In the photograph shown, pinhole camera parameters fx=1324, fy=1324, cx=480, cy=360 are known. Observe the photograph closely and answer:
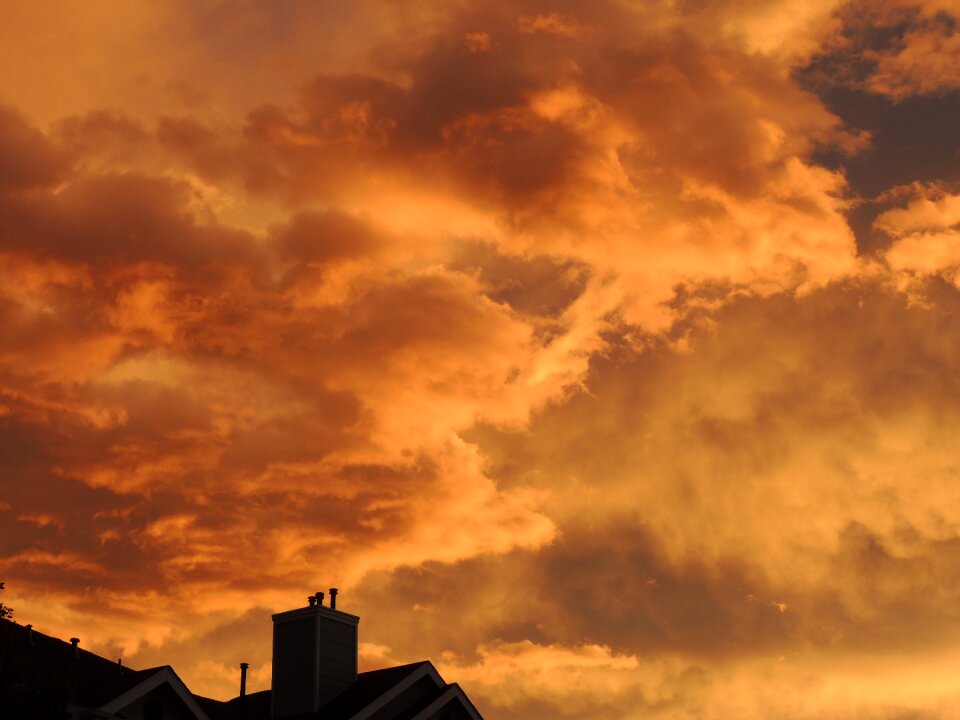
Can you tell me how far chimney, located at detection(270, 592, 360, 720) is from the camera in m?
41.0

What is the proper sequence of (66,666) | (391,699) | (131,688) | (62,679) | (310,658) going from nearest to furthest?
(62,679)
(66,666)
(131,688)
(391,699)
(310,658)

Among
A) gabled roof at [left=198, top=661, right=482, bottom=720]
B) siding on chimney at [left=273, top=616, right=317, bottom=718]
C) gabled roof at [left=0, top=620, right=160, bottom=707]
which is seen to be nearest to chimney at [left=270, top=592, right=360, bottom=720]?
siding on chimney at [left=273, top=616, right=317, bottom=718]

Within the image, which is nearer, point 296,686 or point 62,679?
point 62,679

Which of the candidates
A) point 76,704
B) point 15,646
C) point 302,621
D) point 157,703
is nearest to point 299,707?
point 302,621

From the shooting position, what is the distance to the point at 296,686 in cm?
4125

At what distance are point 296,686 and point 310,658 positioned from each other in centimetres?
98

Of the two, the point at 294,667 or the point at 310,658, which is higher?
the point at 310,658

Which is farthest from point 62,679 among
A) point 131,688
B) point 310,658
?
point 310,658

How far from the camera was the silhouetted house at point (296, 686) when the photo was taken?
35094 millimetres

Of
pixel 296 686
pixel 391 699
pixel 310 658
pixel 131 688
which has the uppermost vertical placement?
pixel 310 658

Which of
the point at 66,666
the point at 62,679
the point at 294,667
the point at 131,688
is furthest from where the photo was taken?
the point at 294,667

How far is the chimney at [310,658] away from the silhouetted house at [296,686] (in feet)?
0.10

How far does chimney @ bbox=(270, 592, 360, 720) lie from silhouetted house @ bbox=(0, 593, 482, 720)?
31mm

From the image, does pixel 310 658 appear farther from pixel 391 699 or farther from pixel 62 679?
pixel 62 679
